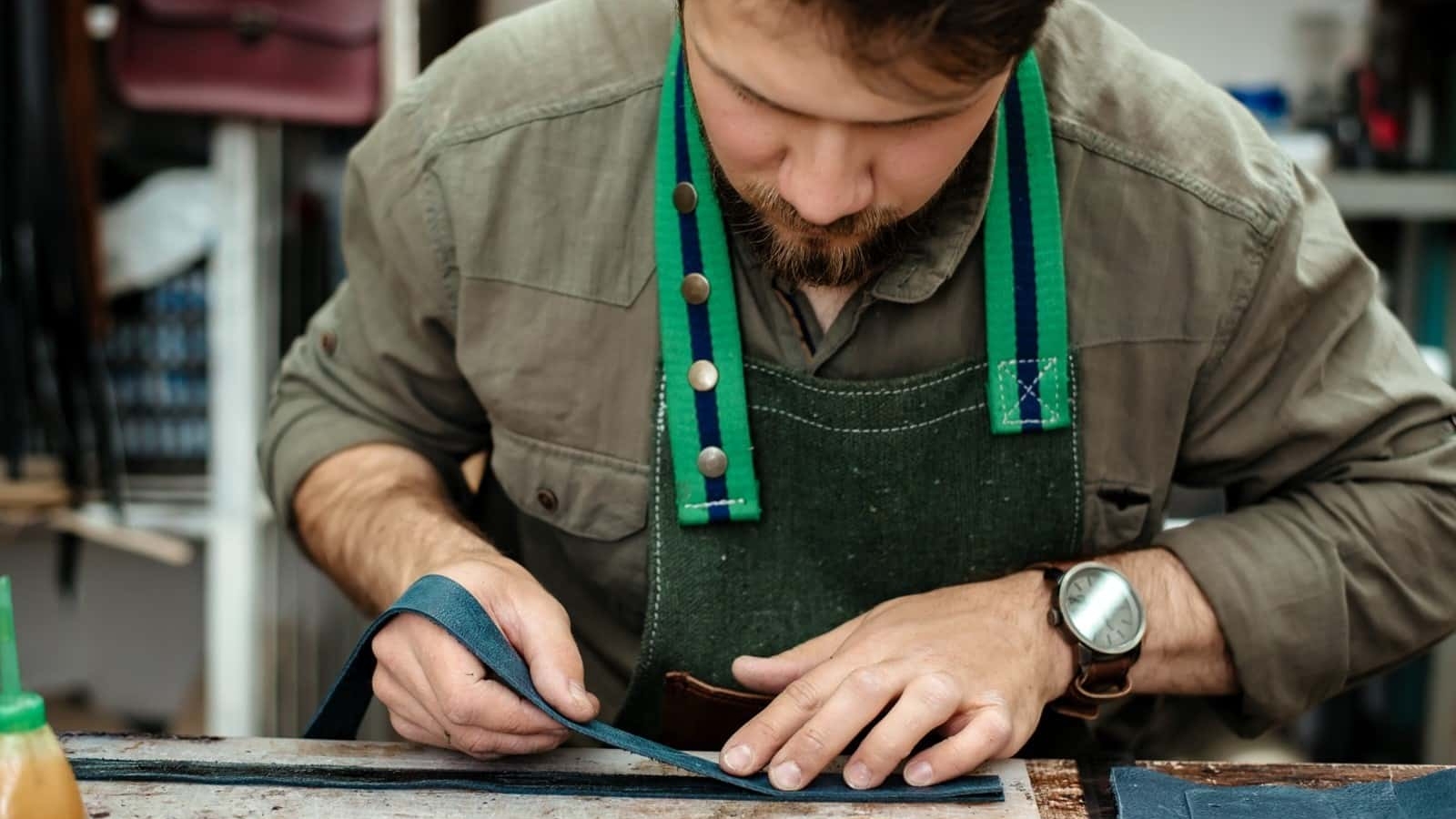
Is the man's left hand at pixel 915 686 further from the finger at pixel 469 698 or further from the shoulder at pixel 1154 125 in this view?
the shoulder at pixel 1154 125

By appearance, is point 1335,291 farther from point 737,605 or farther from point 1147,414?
point 737,605

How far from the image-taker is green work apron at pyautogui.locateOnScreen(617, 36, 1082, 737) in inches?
51.6

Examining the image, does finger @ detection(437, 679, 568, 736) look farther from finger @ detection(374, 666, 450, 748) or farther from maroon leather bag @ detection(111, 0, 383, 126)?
maroon leather bag @ detection(111, 0, 383, 126)

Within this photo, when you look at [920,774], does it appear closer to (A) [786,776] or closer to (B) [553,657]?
(A) [786,776]

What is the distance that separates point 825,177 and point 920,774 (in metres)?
0.42

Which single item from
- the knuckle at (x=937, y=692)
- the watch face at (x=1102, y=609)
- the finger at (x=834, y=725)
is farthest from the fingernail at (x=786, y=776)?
the watch face at (x=1102, y=609)

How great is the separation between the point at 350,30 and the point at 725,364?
1.26m

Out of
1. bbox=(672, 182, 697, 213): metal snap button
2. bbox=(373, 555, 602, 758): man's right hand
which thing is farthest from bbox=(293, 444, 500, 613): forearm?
bbox=(672, 182, 697, 213): metal snap button

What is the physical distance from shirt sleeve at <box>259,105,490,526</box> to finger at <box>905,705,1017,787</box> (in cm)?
65

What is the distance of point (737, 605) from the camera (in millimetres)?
1338

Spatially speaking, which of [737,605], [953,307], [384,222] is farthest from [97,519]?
[953,307]

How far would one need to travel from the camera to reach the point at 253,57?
7.53 feet

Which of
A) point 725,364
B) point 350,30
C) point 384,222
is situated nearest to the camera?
point 725,364

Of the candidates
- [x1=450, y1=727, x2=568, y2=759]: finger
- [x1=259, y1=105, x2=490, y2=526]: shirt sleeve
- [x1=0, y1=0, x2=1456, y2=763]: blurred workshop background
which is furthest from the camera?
[x1=0, y1=0, x2=1456, y2=763]: blurred workshop background
